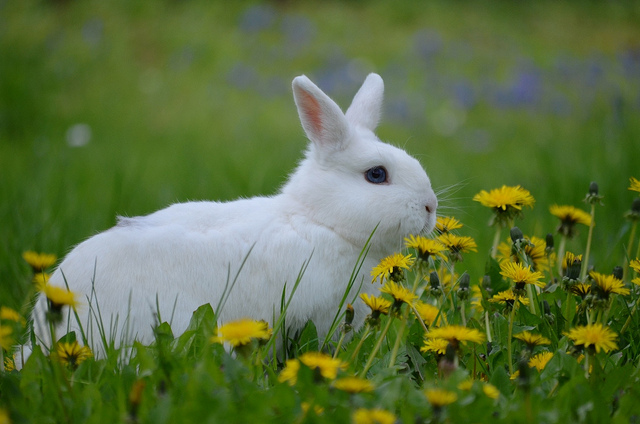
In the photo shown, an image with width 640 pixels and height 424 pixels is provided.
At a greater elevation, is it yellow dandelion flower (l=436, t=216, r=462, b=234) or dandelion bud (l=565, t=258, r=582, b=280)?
yellow dandelion flower (l=436, t=216, r=462, b=234)

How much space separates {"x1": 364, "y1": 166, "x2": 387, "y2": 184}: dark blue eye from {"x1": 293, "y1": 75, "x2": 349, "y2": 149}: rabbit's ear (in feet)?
0.53

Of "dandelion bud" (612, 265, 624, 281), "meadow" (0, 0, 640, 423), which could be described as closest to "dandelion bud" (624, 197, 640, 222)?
"meadow" (0, 0, 640, 423)

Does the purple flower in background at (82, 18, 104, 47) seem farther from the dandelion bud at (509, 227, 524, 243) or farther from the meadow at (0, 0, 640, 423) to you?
the dandelion bud at (509, 227, 524, 243)

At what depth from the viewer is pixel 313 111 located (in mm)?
2619

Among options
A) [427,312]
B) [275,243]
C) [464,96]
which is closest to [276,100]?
[464,96]

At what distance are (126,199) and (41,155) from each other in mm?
1685

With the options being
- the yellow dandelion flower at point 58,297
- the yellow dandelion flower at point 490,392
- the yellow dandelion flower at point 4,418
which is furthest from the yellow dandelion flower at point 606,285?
the yellow dandelion flower at point 4,418

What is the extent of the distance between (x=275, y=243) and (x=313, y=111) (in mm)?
574

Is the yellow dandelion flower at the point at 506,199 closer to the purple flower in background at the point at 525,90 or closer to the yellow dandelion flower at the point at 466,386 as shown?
the yellow dandelion flower at the point at 466,386

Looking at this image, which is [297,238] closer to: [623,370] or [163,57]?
[623,370]

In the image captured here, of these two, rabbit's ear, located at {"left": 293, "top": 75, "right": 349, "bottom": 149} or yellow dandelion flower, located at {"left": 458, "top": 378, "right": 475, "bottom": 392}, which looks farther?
rabbit's ear, located at {"left": 293, "top": 75, "right": 349, "bottom": 149}

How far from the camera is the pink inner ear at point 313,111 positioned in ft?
8.47

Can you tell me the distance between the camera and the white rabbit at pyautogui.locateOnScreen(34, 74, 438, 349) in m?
2.21

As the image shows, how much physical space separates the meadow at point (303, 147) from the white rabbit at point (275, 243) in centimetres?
19
